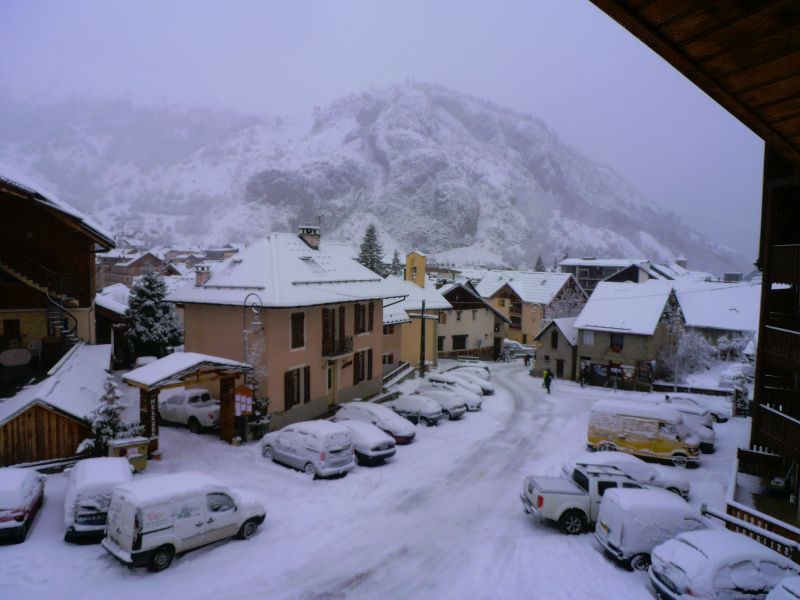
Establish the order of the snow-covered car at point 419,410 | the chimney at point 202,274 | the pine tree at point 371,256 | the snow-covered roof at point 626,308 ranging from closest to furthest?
the snow-covered car at point 419,410 < the chimney at point 202,274 < the snow-covered roof at point 626,308 < the pine tree at point 371,256

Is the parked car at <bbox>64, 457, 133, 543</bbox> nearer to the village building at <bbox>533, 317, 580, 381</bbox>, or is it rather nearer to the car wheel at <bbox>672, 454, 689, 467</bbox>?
the car wheel at <bbox>672, 454, 689, 467</bbox>

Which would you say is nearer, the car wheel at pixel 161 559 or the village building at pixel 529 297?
the car wheel at pixel 161 559

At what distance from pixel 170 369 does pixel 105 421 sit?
273 centimetres

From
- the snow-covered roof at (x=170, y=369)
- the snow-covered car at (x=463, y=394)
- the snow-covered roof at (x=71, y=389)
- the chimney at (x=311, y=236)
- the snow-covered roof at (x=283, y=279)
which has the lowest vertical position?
the snow-covered car at (x=463, y=394)

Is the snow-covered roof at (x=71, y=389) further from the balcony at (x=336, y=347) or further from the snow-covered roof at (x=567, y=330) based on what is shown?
the snow-covered roof at (x=567, y=330)

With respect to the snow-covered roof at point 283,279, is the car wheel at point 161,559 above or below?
below

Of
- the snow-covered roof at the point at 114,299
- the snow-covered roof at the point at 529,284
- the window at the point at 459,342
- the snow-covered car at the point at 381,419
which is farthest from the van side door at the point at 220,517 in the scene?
the snow-covered roof at the point at 529,284

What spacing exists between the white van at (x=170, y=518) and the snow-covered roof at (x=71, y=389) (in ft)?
23.7

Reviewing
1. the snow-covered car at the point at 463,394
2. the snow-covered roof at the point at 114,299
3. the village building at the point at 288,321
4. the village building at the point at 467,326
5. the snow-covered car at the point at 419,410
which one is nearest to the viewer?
the village building at the point at 288,321

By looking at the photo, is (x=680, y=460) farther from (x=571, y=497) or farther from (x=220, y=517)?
(x=220, y=517)

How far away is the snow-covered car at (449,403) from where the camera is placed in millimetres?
28594

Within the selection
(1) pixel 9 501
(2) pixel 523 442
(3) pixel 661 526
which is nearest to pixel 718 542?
(3) pixel 661 526

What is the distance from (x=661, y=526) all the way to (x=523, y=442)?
11.9m

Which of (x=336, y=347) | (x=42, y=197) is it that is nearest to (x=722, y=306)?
(x=336, y=347)
